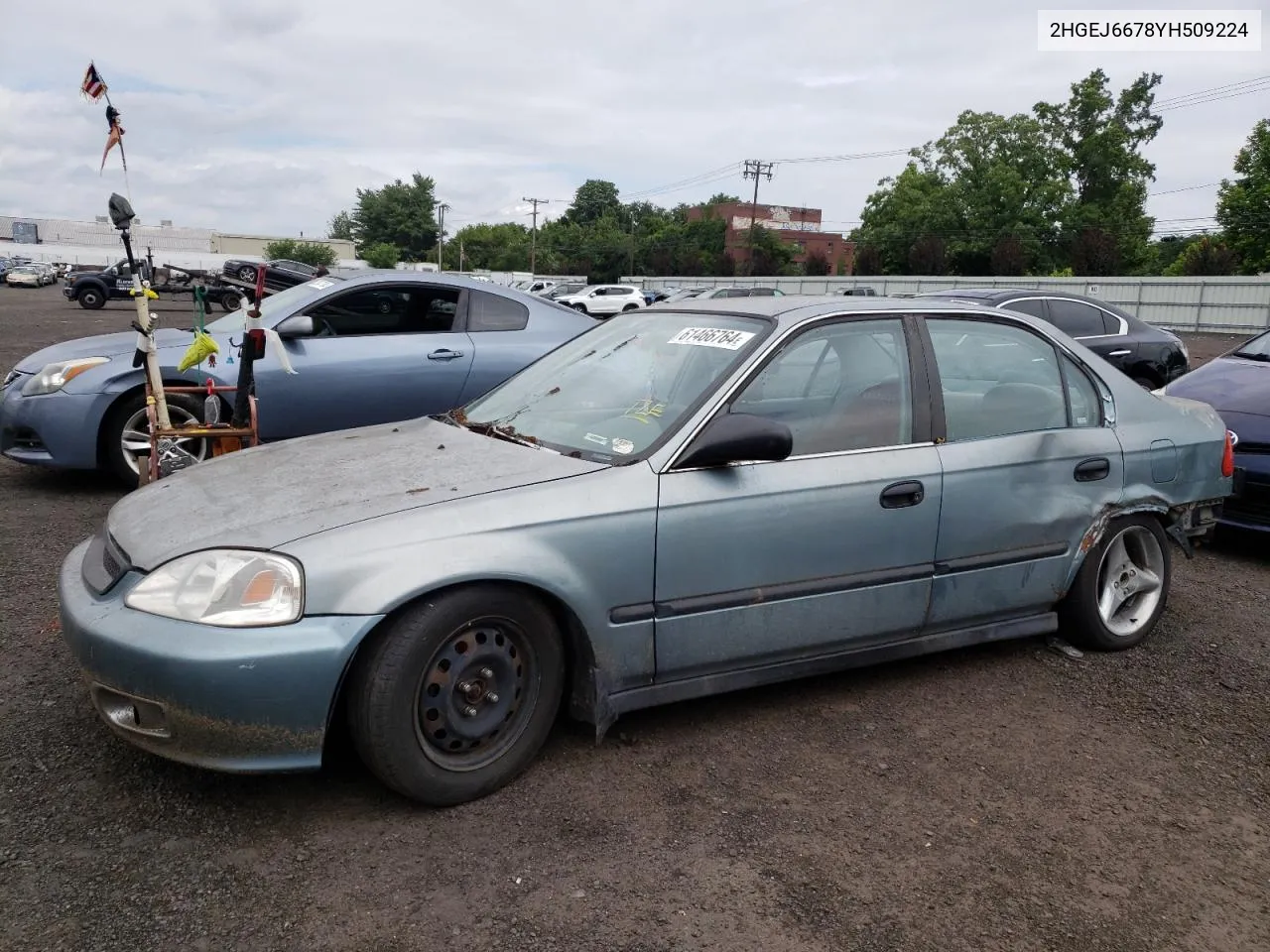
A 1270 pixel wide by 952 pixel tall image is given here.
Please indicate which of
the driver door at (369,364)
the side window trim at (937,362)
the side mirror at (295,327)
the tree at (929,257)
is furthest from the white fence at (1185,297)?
the side window trim at (937,362)

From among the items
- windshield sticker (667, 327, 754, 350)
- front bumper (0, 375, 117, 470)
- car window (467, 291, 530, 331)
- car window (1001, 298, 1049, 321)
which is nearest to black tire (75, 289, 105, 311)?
front bumper (0, 375, 117, 470)

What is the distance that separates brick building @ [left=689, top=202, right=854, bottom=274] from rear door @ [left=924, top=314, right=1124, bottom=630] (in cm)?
8346

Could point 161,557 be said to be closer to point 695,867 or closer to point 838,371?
point 695,867

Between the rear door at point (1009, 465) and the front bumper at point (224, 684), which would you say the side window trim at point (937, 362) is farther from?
the front bumper at point (224, 684)

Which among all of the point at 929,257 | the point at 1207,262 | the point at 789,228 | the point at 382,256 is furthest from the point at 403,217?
the point at 1207,262

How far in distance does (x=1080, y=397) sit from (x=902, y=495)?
1180 millimetres

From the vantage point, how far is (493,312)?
21.9ft

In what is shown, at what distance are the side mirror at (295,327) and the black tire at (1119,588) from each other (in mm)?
4479

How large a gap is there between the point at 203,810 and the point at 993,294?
30.7 feet

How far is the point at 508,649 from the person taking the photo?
110 inches

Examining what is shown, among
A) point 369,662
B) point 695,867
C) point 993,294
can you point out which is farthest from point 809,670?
point 993,294

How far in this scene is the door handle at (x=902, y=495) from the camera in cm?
333

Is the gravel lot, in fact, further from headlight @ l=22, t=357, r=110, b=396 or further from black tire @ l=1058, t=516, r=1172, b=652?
headlight @ l=22, t=357, r=110, b=396

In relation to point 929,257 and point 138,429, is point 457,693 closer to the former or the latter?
point 138,429
